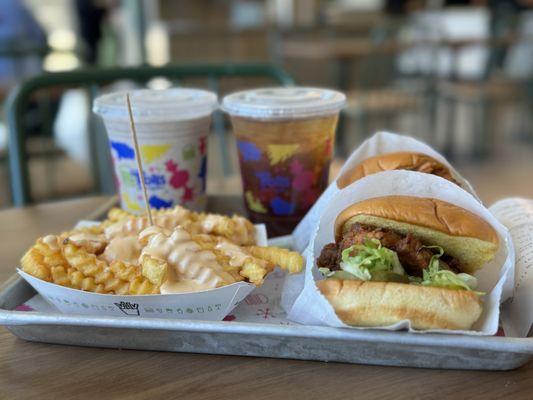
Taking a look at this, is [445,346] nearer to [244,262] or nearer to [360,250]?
[360,250]

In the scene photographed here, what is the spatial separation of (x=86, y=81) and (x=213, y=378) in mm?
1414

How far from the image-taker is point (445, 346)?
688mm

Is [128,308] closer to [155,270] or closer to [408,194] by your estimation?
[155,270]

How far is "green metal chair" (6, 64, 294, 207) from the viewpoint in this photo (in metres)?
1.60

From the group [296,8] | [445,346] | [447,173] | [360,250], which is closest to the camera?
[445,346]

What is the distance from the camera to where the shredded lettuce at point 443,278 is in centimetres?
75

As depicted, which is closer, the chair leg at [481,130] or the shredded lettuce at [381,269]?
the shredded lettuce at [381,269]

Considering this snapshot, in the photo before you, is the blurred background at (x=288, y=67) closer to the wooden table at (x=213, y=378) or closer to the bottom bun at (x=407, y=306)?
the wooden table at (x=213, y=378)

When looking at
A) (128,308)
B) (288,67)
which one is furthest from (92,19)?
(128,308)

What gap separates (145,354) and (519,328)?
0.52 metres

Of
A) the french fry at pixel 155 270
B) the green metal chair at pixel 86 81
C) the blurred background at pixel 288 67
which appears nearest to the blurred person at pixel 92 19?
the blurred background at pixel 288 67

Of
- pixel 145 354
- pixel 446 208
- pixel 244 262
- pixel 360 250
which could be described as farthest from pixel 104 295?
pixel 446 208

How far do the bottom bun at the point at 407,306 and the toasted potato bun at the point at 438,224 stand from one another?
0.42 ft

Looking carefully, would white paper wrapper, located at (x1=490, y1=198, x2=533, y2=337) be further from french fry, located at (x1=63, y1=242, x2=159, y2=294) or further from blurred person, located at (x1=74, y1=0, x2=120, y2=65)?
blurred person, located at (x1=74, y1=0, x2=120, y2=65)
